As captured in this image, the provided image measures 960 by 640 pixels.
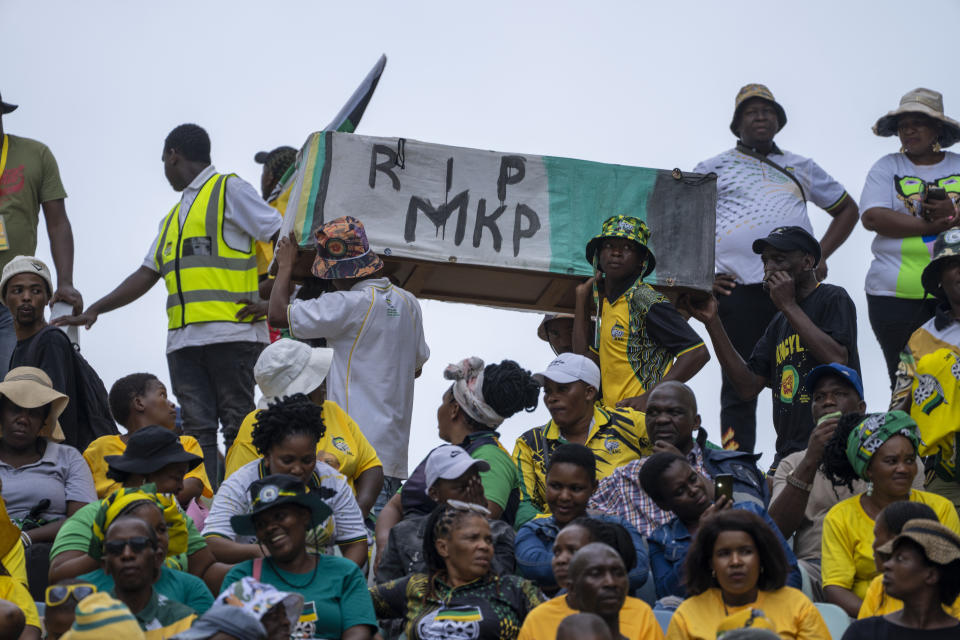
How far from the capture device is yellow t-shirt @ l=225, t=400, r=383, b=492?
7805 millimetres

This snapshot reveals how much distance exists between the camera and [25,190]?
10.1m

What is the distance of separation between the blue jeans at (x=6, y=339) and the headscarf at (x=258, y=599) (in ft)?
13.2

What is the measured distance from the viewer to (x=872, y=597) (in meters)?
6.41

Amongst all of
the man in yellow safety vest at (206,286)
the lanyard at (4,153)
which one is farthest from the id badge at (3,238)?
the man in yellow safety vest at (206,286)

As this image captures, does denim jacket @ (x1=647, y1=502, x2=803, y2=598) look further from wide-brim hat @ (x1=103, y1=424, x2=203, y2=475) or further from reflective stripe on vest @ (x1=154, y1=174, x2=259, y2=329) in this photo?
reflective stripe on vest @ (x1=154, y1=174, x2=259, y2=329)

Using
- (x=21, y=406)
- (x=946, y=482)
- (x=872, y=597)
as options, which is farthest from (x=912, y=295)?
(x=21, y=406)

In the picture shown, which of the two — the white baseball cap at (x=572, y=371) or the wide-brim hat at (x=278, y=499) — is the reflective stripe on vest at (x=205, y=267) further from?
the wide-brim hat at (x=278, y=499)

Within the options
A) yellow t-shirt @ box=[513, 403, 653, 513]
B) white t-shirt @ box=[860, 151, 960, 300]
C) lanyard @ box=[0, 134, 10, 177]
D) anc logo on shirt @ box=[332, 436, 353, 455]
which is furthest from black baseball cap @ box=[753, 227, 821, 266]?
lanyard @ box=[0, 134, 10, 177]

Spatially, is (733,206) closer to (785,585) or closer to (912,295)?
(912,295)

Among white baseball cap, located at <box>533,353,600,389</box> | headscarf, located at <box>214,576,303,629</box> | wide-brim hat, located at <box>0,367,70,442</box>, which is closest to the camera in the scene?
headscarf, located at <box>214,576,303,629</box>

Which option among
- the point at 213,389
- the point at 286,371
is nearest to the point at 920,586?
the point at 286,371

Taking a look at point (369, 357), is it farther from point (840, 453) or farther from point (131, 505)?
point (840, 453)

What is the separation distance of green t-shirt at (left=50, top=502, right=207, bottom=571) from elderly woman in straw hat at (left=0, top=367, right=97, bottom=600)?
81cm

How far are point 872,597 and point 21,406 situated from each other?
173 inches
